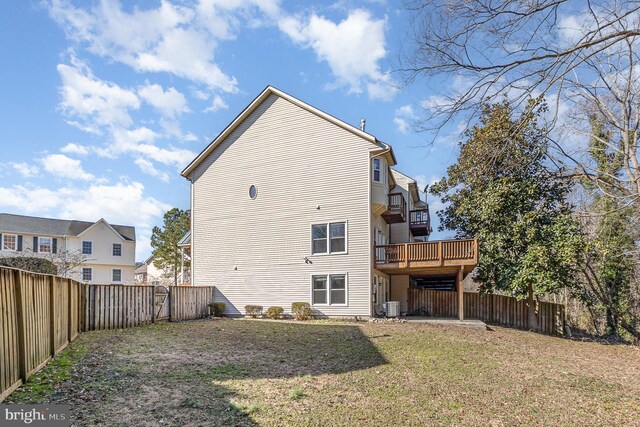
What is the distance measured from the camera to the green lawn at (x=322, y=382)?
18.1ft

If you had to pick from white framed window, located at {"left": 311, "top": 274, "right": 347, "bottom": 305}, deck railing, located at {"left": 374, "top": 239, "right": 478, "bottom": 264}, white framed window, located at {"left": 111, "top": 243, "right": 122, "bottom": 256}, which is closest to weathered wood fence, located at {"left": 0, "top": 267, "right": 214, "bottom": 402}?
white framed window, located at {"left": 311, "top": 274, "right": 347, "bottom": 305}

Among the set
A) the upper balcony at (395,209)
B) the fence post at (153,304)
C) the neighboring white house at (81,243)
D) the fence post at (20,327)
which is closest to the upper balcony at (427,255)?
the upper balcony at (395,209)

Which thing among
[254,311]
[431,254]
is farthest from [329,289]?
[431,254]

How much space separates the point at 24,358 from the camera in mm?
5590

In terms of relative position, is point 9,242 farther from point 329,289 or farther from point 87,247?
point 329,289

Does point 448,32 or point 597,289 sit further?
point 597,289

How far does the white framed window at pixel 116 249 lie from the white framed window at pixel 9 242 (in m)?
7.23

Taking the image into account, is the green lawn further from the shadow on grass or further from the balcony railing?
the balcony railing

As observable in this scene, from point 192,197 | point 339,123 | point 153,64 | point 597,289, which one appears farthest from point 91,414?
point 597,289

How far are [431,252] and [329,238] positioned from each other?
15.2 feet

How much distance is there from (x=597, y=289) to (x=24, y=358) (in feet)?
82.3

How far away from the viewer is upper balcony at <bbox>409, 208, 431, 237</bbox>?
2619 cm

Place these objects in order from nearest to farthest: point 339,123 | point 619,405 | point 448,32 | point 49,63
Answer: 1. point 448,32
2. point 619,405
3. point 49,63
4. point 339,123

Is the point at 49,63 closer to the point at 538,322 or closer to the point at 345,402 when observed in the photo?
the point at 345,402
